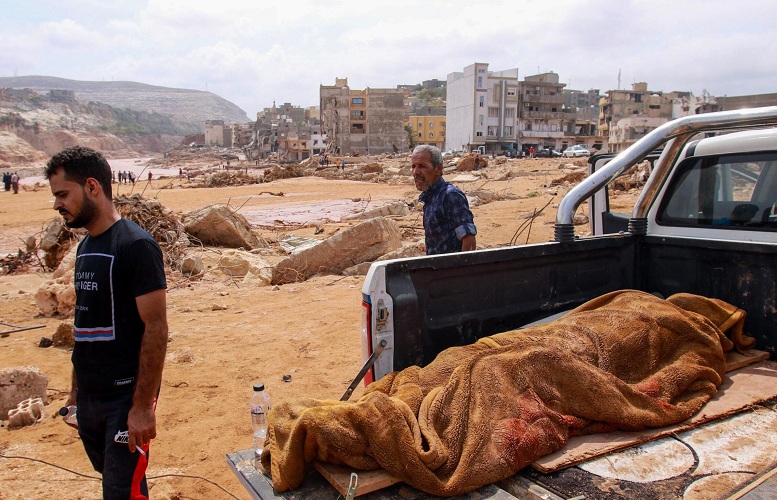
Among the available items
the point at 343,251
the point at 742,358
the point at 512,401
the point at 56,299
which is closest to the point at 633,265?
the point at 742,358

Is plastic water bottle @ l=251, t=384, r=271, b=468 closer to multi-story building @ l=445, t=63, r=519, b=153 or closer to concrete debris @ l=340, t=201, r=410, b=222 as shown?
concrete debris @ l=340, t=201, r=410, b=222

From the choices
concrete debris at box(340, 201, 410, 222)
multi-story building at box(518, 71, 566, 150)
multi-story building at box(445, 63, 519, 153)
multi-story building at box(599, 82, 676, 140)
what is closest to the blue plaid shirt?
concrete debris at box(340, 201, 410, 222)

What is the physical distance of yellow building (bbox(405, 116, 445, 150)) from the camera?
96750mm

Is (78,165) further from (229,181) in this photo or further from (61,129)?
(61,129)

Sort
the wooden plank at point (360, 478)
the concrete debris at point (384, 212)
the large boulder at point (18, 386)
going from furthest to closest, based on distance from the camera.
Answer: the concrete debris at point (384, 212) < the large boulder at point (18, 386) < the wooden plank at point (360, 478)

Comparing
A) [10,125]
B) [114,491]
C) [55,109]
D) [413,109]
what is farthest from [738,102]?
[55,109]

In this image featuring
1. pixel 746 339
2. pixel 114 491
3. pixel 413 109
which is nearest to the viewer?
pixel 114 491

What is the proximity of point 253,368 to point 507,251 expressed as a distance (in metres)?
3.51

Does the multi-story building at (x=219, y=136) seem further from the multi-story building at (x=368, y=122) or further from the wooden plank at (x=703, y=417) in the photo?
the wooden plank at (x=703, y=417)

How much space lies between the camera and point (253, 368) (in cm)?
588

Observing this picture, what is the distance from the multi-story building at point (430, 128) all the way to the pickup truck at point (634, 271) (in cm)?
9353

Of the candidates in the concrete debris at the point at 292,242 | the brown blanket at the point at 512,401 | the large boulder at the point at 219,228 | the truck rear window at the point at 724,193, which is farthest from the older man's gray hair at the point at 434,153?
the large boulder at the point at 219,228

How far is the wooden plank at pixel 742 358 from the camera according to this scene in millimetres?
3170

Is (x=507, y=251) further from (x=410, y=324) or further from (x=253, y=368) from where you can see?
(x=253, y=368)
